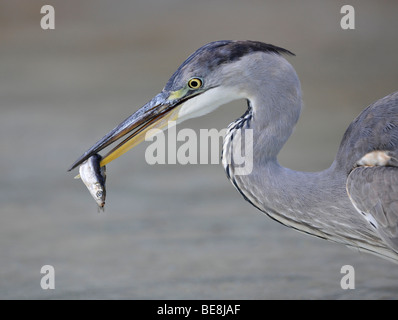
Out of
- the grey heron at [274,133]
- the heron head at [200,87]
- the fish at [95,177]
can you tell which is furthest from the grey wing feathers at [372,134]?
the fish at [95,177]

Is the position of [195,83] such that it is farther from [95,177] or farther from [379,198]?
[379,198]

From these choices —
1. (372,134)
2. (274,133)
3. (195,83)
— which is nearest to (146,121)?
(195,83)

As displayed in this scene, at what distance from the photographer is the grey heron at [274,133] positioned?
3010 millimetres

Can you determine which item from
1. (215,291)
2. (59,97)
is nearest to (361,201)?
(215,291)

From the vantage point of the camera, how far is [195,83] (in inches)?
120

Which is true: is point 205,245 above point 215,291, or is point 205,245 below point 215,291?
above

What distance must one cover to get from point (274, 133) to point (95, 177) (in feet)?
2.33

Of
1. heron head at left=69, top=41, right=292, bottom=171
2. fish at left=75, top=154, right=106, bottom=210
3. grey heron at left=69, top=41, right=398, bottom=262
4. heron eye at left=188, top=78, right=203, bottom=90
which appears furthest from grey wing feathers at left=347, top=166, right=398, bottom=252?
fish at left=75, top=154, right=106, bottom=210

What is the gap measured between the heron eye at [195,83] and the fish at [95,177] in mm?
463

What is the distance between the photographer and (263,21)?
33.6 ft

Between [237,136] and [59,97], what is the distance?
5.66 m

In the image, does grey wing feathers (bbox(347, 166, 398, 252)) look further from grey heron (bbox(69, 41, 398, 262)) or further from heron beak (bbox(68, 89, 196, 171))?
heron beak (bbox(68, 89, 196, 171))
